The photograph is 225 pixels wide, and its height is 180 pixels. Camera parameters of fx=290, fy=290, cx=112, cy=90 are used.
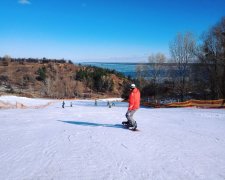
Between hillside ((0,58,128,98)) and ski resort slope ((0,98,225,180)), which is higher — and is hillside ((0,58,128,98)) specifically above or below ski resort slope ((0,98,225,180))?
above

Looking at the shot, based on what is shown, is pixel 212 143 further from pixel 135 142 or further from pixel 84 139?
pixel 84 139

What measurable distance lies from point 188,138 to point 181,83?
33.9 meters

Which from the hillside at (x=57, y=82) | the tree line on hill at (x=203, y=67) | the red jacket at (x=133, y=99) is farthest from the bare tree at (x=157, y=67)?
the red jacket at (x=133, y=99)

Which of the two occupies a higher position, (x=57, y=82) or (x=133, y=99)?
(x=57, y=82)

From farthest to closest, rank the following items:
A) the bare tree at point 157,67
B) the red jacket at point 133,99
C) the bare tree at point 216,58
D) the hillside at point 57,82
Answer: the hillside at point 57,82, the bare tree at point 157,67, the bare tree at point 216,58, the red jacket at point 133,99

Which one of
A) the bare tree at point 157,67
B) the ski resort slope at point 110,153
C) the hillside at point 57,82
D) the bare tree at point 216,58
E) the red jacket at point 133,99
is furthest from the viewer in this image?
the hillside at point 57,82

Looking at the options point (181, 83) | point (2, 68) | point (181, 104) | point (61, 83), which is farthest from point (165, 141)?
point (2, 68)

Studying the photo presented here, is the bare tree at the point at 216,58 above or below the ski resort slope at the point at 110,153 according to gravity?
above

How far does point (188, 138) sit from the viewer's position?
11352 millimetres

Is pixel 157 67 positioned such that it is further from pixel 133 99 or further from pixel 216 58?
pixel 133 99

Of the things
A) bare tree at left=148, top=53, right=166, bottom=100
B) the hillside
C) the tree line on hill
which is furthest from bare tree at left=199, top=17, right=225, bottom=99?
the hillside

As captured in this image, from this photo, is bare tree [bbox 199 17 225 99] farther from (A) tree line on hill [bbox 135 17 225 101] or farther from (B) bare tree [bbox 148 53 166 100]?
(B) bare tree [bbox 148 53 166 100]

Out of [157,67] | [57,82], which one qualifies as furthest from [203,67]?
[57,82]

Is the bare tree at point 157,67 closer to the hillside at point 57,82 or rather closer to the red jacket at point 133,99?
the hillside at point 57,82
